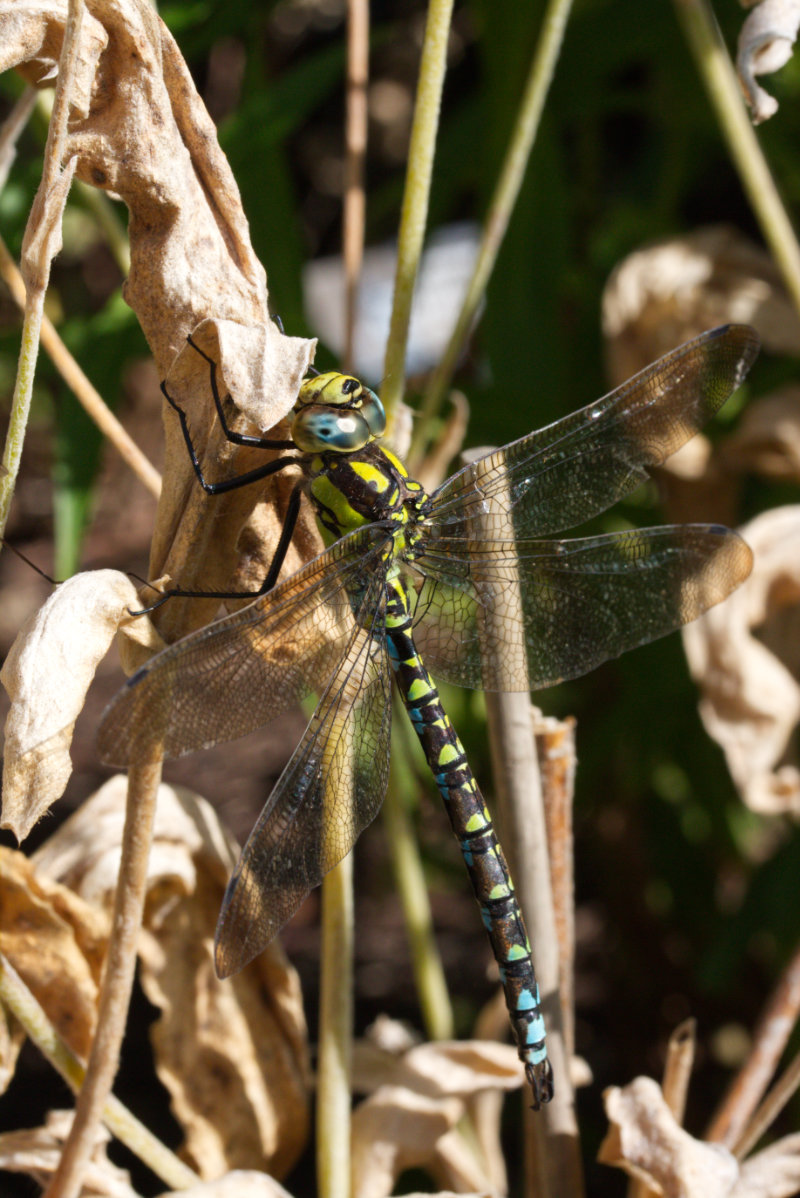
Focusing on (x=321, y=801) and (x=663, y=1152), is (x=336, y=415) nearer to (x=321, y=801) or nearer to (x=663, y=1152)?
(x=321, y=801)

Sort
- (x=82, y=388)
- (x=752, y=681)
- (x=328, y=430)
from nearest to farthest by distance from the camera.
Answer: (x=82, y=388)
(x=328, y=430)
(x=752, y=681)

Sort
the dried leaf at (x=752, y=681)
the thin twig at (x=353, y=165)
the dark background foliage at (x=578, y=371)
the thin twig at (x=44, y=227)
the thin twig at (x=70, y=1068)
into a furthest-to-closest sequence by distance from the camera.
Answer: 1. the dark background foliage at (x=578, y=371)
2. the dried leaf at (x=752, y=681)
3. the thin twig at (x=353, y=165)
4. the thin twig at (x=70, y=1068)
5. the thin twig at (x=44, y=227)

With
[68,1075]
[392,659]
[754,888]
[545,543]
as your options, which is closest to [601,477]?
[545,543]

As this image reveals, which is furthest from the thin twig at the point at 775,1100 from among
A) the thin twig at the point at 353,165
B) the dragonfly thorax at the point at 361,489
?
the thin twig at the point at 353,165

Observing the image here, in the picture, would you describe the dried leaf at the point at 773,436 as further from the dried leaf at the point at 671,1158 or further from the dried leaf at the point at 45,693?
the dried leaf at the point at 45,693

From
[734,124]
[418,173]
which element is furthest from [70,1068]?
[734,124]

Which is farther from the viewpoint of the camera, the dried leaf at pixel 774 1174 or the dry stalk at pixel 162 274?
the dried leaf at pixel 774 1174
